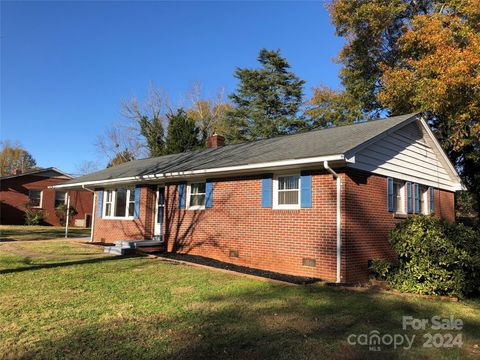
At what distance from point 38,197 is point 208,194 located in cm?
2309

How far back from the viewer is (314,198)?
32.0 feet

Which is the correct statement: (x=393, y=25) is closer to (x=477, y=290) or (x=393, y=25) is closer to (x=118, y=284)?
(x=477, y=290)

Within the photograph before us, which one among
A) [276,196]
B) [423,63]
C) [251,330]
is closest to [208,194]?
[276,196]

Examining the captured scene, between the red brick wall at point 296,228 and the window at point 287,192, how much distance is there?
0.80 ft

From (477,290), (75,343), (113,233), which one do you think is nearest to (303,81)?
(113,233)

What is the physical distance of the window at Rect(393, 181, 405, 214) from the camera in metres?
11.8

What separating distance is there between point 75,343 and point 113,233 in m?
13.3

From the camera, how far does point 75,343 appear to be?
4.76 meters

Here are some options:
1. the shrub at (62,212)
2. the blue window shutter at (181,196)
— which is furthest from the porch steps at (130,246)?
the shrub at (62,212)

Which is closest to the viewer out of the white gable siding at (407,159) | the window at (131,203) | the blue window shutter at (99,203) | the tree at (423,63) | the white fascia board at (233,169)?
the white fascia board at (233,169)

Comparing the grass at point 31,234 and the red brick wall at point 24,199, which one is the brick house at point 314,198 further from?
the red brick wall at point 24,199

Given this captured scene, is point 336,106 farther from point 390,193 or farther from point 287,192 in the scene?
point 287,192

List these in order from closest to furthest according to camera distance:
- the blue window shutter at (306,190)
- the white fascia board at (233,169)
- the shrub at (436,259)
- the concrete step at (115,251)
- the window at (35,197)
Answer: the shrub at (436,259) → the white fascia board at (233,169) → the blue window shutter at (306,190) → the concrete step at (115,251) → the window at (35,197)

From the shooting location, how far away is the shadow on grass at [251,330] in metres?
4.57
